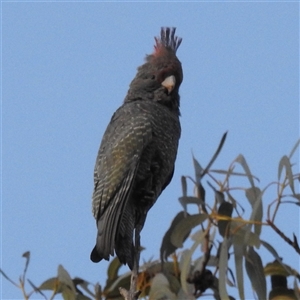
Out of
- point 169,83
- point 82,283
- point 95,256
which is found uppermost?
point 169,83

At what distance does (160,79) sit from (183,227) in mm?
1225

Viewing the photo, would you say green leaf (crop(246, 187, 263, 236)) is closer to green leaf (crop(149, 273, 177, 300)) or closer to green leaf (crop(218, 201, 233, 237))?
green leaf (crop(218, 201, 233, 237))

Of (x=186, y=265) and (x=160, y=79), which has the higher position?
(x=160, y=79)

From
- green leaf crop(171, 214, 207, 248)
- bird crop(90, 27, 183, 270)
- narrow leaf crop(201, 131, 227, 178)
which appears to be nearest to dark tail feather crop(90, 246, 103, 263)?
bird crop(90, 27, 183, 270)

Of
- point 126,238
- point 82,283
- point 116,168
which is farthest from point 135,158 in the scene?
point 82,283

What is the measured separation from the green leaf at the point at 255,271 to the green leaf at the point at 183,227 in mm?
207

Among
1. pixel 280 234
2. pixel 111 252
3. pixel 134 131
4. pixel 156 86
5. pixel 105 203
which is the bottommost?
pixel 280 234

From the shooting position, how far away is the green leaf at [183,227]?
7.82ft

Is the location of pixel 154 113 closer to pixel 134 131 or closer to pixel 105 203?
pixel 134 131

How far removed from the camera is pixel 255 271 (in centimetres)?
239

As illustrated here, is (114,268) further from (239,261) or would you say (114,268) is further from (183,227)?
(239,261)

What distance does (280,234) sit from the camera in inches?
77.1

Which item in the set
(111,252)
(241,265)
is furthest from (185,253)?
(111,252)

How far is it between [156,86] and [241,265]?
136cm
